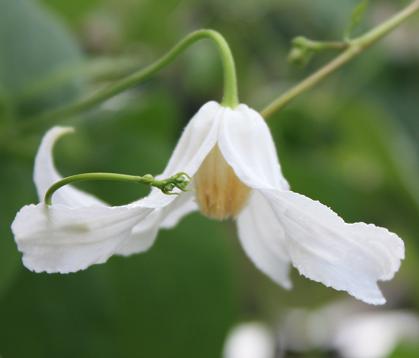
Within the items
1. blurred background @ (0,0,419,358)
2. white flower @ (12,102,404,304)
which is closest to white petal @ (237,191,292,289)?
white flower @ (12,102,404,304)

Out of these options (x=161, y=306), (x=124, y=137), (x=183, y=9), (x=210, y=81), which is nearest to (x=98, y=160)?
(x=124, y=137)

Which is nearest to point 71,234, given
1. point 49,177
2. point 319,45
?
point 49,177

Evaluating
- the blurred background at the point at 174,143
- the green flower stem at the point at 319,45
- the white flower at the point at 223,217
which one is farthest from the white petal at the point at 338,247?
the blurred background at the point at 174,143

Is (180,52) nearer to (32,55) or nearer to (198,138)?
(198,138)

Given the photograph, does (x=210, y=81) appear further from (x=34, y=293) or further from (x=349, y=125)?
(x=34, y=293)

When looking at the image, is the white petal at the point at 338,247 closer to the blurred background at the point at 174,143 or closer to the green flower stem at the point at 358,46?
the green flower stem at the point at 358,46
